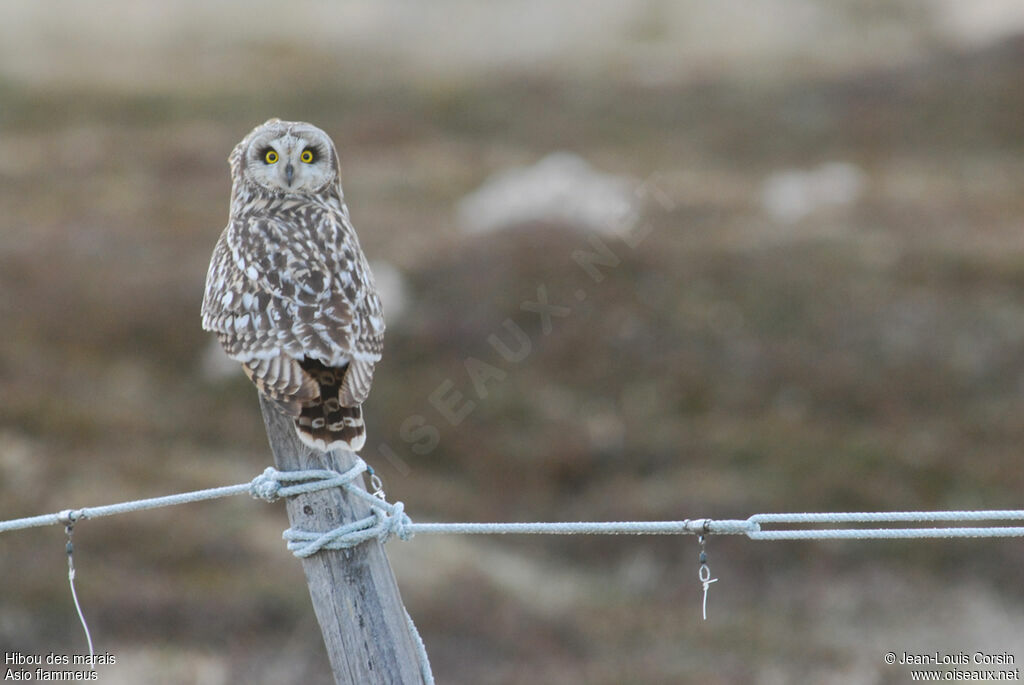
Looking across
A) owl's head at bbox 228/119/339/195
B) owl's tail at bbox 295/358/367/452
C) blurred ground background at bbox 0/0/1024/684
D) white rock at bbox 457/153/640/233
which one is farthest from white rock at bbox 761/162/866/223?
owl's tail at bbox 295/358/367/452

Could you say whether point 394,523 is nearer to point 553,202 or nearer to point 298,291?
point 298,291

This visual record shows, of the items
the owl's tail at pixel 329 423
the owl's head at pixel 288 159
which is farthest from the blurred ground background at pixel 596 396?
the owl's tail at pixel 329 423

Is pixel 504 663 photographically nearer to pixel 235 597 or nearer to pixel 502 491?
pixel 235 597

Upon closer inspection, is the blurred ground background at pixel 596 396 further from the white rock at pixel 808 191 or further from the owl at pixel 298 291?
the owl at pixel 298 291

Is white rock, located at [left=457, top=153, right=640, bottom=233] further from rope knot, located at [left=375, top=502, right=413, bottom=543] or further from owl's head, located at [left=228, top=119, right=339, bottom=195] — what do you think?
rope knot, located at [left=375, top=502, right=413, bottom=543]

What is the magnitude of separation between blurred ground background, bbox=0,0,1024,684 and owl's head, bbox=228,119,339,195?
356cm

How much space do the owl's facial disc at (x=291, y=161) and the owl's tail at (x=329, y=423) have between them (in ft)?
4.25

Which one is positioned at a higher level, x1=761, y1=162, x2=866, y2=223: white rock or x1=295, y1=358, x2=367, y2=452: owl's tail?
x1=761, y1=162, x2=866, y2=223: white rock

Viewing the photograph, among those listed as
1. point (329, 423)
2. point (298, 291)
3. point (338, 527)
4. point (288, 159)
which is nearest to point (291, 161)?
point (288, 159)

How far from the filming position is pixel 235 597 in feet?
25.0

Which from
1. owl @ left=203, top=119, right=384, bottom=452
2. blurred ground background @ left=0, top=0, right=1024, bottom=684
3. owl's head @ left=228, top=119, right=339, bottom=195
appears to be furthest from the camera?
blurred ground background @ left=0, top=0, right=1024, bottom=684

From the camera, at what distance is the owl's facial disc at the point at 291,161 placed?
4.31 metres

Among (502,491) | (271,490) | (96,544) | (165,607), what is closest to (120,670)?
(165,607)

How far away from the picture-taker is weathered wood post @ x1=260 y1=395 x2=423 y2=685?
9.09 feet
